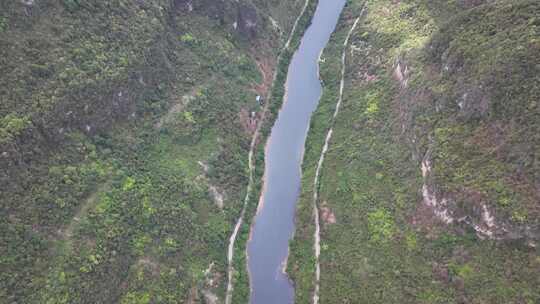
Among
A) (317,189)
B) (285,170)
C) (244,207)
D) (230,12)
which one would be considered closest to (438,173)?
(317,189)

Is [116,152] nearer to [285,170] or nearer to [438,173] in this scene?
[285,170]

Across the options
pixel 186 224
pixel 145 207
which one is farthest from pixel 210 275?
pixel 145 207

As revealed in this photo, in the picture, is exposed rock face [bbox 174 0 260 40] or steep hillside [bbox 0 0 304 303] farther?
exposed rock face [bbox 174 0 260 40]

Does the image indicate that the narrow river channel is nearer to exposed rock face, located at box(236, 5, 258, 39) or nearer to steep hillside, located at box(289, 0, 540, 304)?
steep hillside, located at box(289, 0, 540, 304)

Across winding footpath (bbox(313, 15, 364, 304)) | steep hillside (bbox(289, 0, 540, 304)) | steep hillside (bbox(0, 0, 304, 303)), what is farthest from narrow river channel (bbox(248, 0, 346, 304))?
steep hillside (bbox(0, 0, 304, 303))

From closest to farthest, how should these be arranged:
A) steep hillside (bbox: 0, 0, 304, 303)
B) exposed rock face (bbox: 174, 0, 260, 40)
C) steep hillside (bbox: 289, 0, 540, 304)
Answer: steep hillside (bbox: 289, 0, 540, 304) → steep hillside (bbox: 0, 0, 304, 303) → exposed rock face (bbox: 174, 0, 260, 40)

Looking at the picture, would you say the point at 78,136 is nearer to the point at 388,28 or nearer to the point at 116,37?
the point at 116,37

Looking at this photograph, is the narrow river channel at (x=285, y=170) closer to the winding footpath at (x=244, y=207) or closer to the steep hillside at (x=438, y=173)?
the steep hillside at (x=438, y=173)
